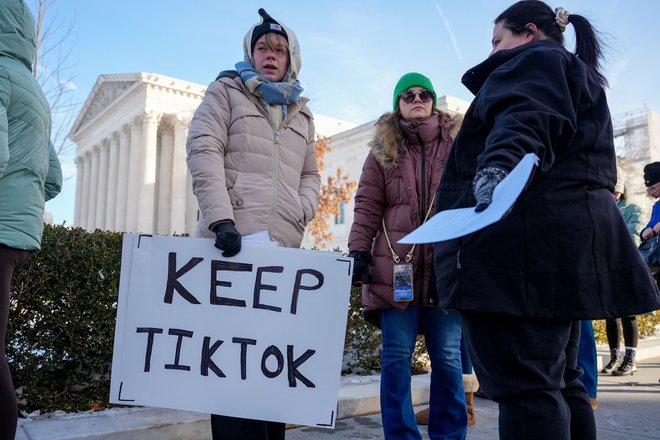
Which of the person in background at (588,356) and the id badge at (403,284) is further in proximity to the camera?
the person in background at (588,356)

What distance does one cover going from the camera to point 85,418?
3240 millimetres

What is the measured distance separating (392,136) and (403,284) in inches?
32.7

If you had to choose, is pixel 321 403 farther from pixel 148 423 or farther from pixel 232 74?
pixel 232 74

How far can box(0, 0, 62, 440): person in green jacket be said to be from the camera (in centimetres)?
219

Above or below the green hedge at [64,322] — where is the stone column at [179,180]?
above

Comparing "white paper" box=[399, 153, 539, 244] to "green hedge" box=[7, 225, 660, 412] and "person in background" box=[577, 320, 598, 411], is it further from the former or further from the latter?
"person in background" box=[577, 320, 598, 411]

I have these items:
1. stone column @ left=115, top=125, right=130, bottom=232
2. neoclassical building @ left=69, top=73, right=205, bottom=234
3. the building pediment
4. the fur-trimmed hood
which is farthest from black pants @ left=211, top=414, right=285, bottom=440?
stone column @ left=115, top=125, right=130, bottom=232

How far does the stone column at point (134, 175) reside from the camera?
45719 mm

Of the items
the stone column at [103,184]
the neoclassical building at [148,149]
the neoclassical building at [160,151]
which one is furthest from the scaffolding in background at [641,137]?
the stone column at [103,184]

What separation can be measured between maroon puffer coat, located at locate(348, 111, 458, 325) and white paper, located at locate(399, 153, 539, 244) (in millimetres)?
1369

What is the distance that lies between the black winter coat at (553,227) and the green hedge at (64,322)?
8.20 feet

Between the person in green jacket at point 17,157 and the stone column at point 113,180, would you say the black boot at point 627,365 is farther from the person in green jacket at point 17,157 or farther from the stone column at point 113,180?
the stone column at point 113,180

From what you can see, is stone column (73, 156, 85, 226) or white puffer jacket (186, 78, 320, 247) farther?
stone column (73, 156, 85, 226)

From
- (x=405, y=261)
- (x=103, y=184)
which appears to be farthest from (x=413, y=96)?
(x=103, y=184)
